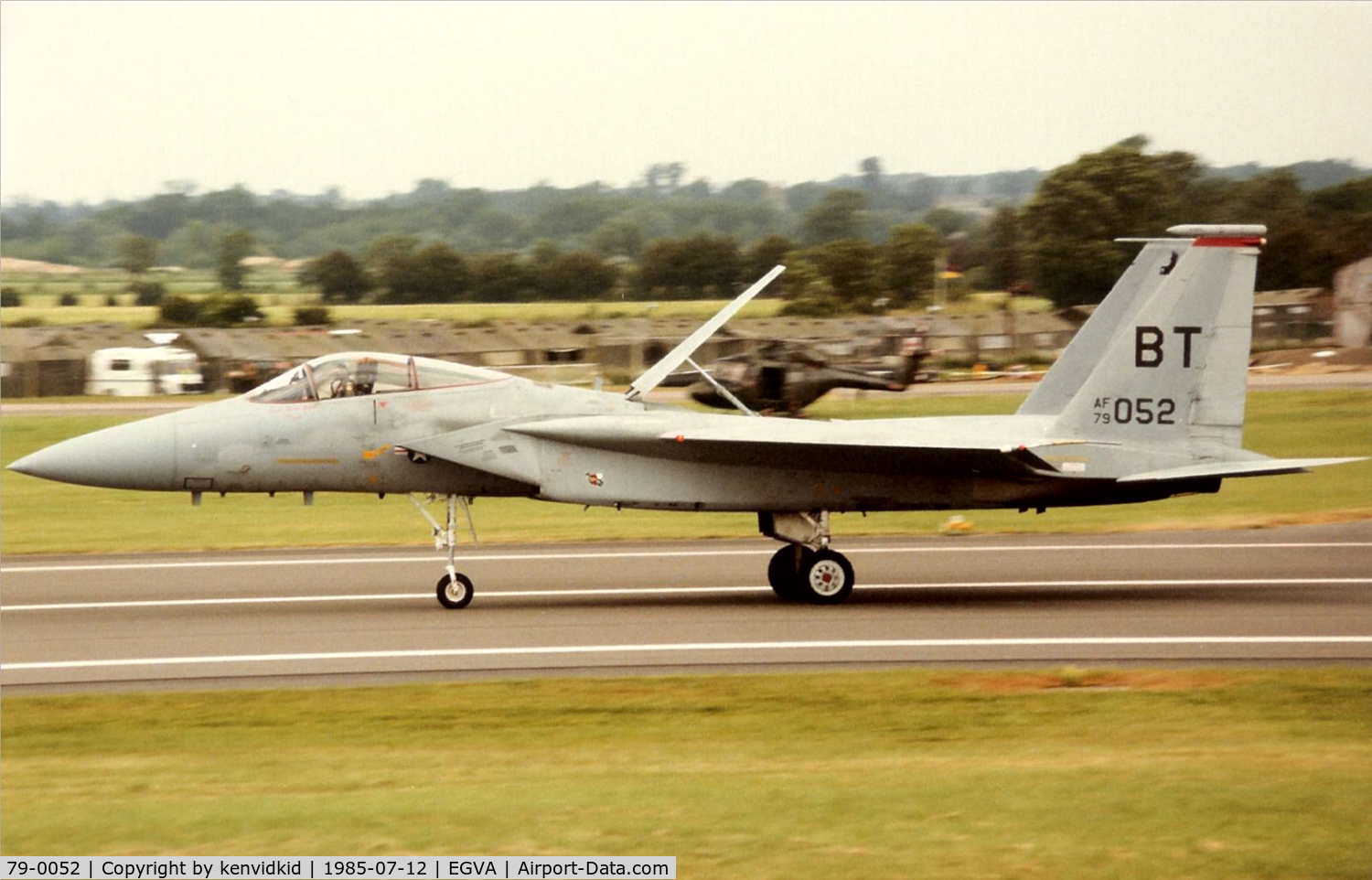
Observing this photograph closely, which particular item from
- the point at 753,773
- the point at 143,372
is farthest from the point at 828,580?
the point at 143,372

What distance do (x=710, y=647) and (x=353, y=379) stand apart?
4666mm

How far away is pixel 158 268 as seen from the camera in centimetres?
7288

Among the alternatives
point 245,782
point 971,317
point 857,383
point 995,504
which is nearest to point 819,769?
point 245,782

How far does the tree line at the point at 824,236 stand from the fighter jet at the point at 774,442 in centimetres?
3153

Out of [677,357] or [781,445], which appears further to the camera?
[677,357]

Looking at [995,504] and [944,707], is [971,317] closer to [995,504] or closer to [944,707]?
[995,504]

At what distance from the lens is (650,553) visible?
19531 mm

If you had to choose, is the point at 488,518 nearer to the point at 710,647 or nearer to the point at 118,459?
the point at 118,459

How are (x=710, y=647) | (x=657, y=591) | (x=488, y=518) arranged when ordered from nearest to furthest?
(x=710, y=647) < (x=657, y=591) < (x=488, y=518)

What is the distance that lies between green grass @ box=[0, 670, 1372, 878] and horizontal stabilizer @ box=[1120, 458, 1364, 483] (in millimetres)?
3200

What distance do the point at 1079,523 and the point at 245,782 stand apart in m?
15.5

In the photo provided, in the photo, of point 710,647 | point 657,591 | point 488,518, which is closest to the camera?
point 710,647

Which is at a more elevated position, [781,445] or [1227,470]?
[781,445]

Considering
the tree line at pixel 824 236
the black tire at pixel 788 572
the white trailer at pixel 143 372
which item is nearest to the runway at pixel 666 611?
the black tire at pixel 788 572
